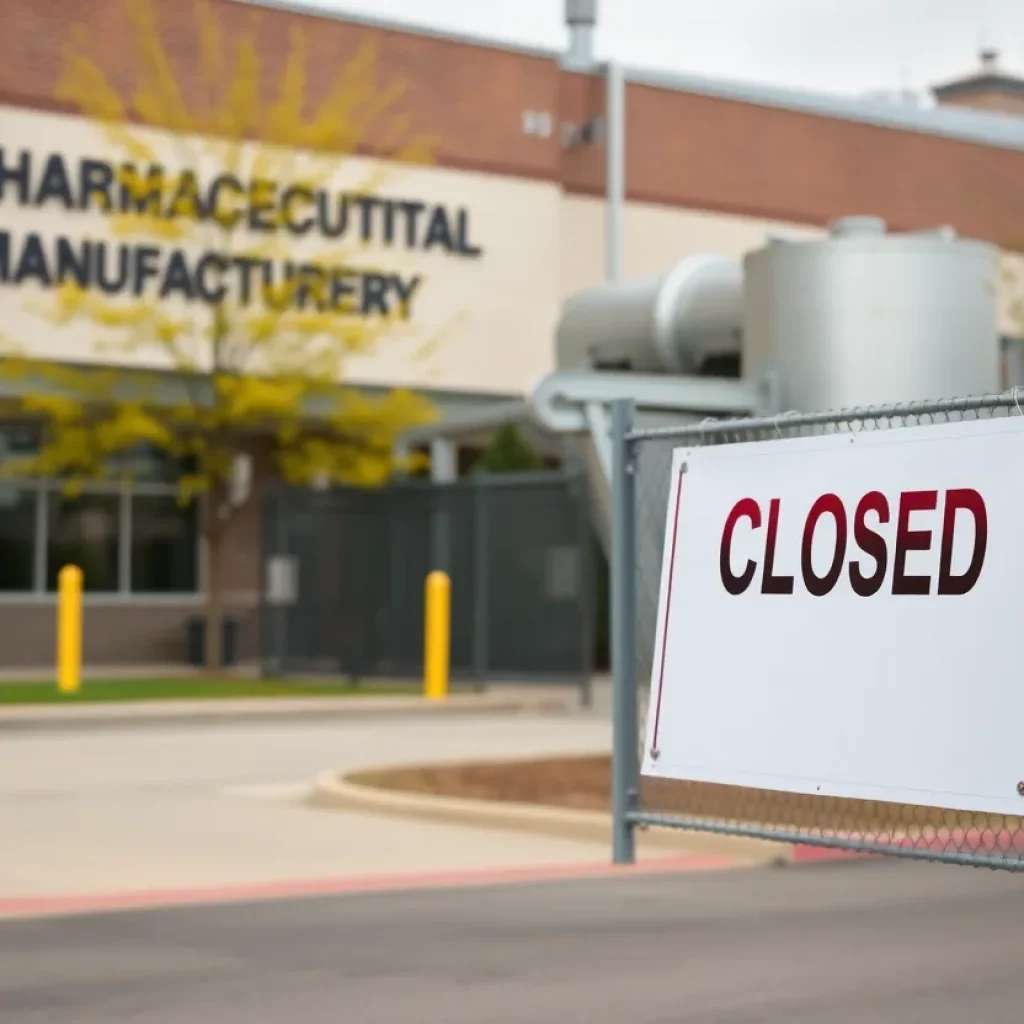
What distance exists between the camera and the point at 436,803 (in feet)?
45.3

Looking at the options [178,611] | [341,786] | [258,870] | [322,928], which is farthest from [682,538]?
[178,611]

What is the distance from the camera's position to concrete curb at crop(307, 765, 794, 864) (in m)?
12.1

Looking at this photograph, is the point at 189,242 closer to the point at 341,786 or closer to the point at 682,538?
the point at 341,786

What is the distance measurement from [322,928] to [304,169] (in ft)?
81.4

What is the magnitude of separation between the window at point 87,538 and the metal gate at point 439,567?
426 centimetres

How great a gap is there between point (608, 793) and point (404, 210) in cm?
2090

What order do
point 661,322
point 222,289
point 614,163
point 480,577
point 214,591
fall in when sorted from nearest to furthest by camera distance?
point 661,322 < point 480,577 < point 214,591 < point 222,289 < point 614,163

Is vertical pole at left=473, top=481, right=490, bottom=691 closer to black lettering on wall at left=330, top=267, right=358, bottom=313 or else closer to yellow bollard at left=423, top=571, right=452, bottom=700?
yellow bollard at left=423, top=571, right=452, bottom=700

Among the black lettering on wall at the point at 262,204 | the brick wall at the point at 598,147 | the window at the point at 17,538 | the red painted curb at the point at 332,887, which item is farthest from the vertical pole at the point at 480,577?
the red painted curb at the point at 332,887

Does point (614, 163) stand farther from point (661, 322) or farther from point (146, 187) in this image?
point (661, 322)

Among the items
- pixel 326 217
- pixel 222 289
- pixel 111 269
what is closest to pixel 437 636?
pixel 222 289

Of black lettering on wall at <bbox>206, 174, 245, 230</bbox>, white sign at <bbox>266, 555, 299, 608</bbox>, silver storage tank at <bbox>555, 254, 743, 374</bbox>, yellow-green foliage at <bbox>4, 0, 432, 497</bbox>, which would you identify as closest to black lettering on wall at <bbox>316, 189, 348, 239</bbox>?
yellow-green foliage at <bbox>4, 0, 432, 497</bbox>

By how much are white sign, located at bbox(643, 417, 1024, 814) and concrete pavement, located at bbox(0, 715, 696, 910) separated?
9.52 feet

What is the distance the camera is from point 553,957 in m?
8.65
